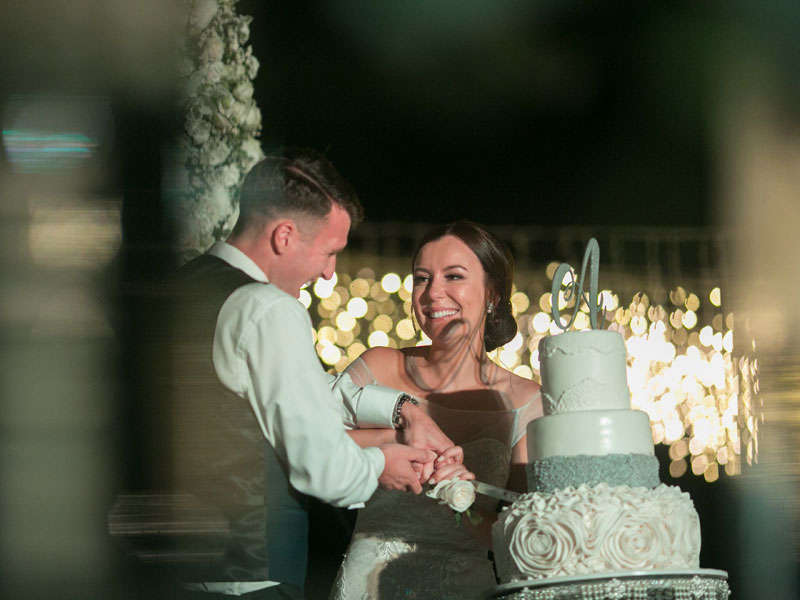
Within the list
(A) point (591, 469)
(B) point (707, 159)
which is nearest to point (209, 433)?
(A) point (591, 469)

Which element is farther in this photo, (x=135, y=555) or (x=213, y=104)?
(x=213, y=104)

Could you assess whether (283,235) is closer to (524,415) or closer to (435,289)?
(435,289)

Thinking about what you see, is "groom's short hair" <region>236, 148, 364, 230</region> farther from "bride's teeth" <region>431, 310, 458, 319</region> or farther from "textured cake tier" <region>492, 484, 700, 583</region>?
"textured cake tier" <region>492, 484, 700, 583</region>

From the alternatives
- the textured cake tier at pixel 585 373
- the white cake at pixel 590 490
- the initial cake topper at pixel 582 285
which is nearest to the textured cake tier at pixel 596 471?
the white cake at pixel 590 490

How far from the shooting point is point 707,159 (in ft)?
15.7

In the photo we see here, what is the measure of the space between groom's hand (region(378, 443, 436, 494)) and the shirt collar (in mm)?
527

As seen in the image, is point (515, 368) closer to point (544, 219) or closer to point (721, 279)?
point (544, 219)

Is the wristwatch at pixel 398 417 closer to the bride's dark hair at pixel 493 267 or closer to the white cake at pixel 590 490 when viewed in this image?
the white cake at pixel 590 490

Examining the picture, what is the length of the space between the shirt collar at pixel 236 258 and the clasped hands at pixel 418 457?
54 cm

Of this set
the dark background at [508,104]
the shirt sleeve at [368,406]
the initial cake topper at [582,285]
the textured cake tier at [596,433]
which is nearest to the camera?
the textured cake tier at [596,433]

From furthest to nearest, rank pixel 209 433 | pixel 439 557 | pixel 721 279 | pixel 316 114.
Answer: pixel 721 279 → pixel 316 114 → pixel 439 557 → pixel 209 433

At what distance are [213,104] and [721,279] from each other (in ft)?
10.7

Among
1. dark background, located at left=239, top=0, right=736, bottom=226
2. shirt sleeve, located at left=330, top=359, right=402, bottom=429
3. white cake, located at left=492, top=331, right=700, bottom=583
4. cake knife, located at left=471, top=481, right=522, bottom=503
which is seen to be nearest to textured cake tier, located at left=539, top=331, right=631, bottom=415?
white cake, located at left=492, top=331, right=700, bottom=583

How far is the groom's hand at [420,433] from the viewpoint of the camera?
105 inches
